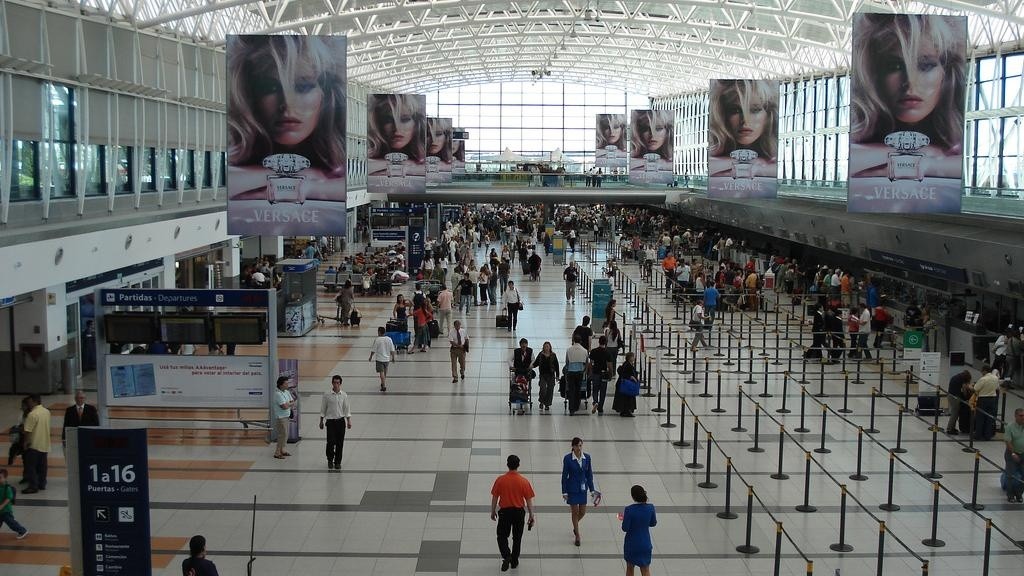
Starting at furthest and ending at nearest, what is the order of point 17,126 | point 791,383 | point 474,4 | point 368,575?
1. point 474,4
2. point 791,383
3. point 17,126
4. point 368,575

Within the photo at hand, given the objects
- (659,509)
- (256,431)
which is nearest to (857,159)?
(659,509)

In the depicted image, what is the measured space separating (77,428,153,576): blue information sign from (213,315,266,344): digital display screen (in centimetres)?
759

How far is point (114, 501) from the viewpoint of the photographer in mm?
7609

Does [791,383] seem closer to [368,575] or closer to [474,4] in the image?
[368,575]

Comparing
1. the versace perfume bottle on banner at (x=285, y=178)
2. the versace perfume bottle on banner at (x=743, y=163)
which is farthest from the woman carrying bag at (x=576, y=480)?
the versace perfume bottle on banner at (x=743, y=163)

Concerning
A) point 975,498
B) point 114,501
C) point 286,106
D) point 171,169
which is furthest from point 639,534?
point 171,169

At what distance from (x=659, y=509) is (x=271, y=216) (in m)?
7.31

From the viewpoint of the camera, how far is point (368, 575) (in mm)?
10250

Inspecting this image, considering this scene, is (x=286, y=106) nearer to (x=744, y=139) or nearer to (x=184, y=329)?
(x=184, y=329)

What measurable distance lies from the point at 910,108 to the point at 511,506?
994cm

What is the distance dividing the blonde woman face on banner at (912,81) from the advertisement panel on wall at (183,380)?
33.3 ft

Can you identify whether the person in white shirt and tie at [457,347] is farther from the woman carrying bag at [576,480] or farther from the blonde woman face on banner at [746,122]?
the blonde woman face on banner at [746,122]

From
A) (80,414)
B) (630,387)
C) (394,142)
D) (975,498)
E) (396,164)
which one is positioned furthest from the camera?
(394,142)

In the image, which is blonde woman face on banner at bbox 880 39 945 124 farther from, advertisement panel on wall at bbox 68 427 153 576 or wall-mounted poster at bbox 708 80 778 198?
advertisement panel on wall at bbox 68 427 153 576
